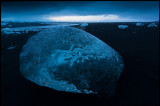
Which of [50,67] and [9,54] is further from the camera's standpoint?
[9,54]

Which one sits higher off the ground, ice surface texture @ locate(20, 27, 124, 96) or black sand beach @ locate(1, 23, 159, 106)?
ice surface texture @ locate(20, 27, 124, 96)

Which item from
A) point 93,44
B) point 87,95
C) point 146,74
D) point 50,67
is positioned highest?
point 93,44

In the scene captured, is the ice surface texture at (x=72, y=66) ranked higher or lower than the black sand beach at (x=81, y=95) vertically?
higher

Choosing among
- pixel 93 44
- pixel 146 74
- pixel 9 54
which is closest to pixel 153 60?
pixel 146 74

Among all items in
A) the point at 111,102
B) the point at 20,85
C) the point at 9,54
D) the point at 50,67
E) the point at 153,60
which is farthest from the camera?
the point at 9,54

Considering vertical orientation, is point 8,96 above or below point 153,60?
below

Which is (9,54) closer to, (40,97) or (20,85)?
(20,85)

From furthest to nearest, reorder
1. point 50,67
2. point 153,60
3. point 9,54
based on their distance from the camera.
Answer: point 9,54
point 153,60
point 50,67

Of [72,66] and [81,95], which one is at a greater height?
[72,66]
